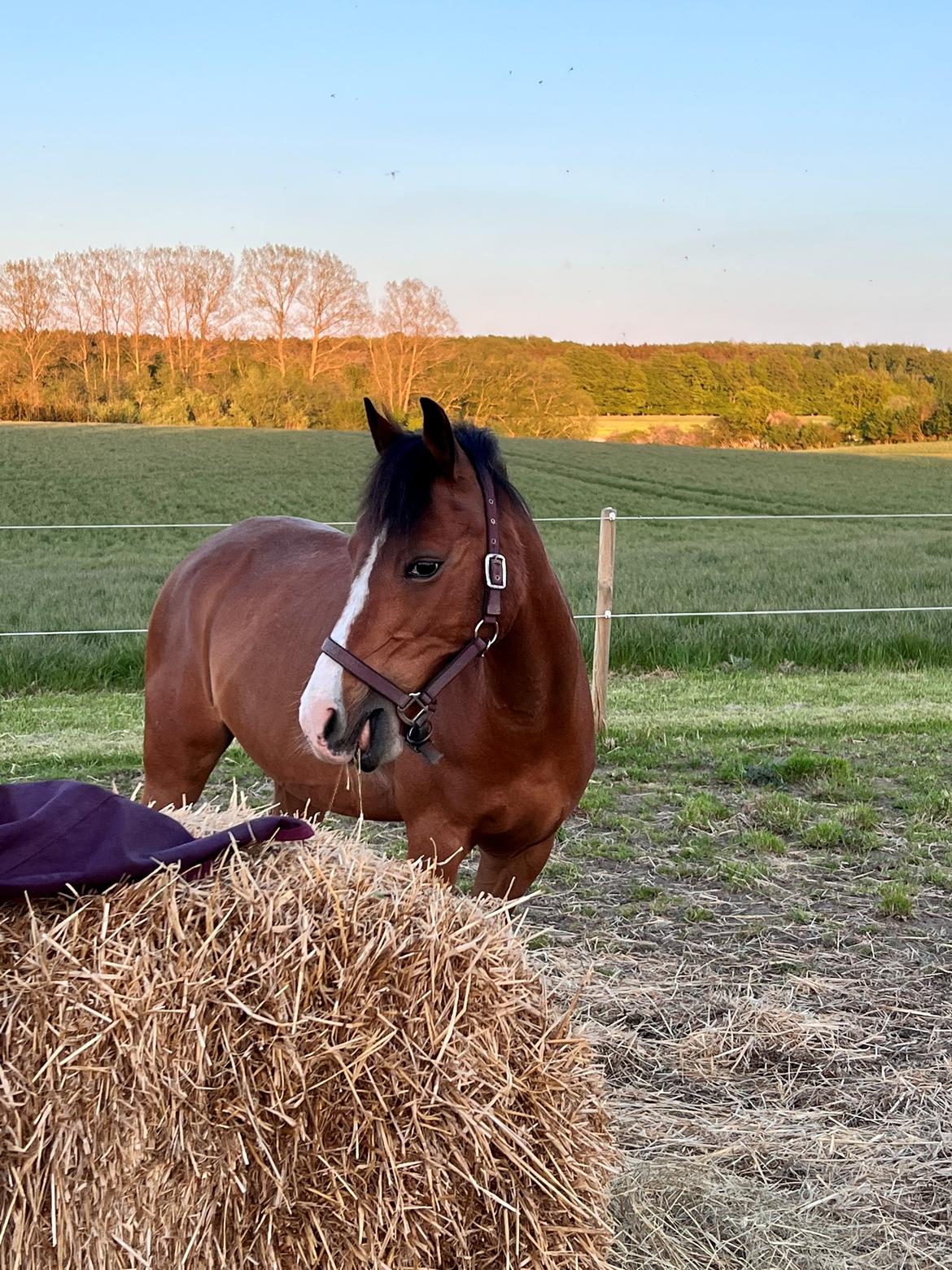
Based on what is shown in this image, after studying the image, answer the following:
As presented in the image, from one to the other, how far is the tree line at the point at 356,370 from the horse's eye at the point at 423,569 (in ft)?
89.5

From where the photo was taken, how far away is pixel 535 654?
3.00 m

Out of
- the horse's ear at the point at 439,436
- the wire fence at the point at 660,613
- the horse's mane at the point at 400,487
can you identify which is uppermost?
the horse's ear at the point at 439,436

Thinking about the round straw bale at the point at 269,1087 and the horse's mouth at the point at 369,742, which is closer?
the round straw bale at the point at 269,1087

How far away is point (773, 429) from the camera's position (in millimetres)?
36125

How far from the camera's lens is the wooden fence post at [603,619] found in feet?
24.3

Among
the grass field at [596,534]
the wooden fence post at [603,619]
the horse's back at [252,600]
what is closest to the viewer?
the horse's back at [252,600]

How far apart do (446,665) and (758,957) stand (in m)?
2.14

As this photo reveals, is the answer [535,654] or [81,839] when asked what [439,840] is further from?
[81,839]

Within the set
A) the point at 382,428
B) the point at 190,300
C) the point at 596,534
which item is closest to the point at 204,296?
the point at 190,300

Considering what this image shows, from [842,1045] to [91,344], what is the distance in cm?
3198

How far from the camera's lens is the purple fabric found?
1800mm

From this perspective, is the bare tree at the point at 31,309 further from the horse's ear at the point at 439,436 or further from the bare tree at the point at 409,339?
the horse's ear at the point at 439,436

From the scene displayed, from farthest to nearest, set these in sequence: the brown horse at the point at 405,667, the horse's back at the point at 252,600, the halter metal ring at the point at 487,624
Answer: the horse's back at the point at 252,600 → the halter metal ring at the point at 487,624 → the brown horse at the point at 405,667

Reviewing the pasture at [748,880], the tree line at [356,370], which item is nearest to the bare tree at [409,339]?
the tree line at [356,370]
